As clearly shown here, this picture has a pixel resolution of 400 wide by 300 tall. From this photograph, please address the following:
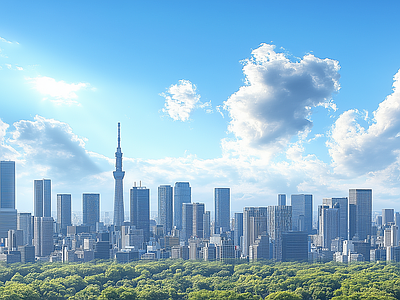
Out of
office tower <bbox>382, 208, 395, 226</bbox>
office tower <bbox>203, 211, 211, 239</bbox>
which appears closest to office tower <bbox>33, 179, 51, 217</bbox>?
office tower <bbox>203, 211, 211, 239</bbox>

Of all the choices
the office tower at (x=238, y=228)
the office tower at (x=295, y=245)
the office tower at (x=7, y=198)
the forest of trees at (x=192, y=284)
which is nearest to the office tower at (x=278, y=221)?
the office tower at (x=295, y=245)

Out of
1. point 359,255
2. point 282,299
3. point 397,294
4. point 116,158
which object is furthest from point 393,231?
point 116,158

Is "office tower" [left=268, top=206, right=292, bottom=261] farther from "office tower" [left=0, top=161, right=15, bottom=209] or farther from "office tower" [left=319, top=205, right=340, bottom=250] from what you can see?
"office tower" [left=0, top=161, right=15, bottom=209]

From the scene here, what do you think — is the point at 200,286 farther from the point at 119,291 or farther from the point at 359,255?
the point at 359,255

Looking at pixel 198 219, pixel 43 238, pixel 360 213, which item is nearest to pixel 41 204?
pixel 43 238

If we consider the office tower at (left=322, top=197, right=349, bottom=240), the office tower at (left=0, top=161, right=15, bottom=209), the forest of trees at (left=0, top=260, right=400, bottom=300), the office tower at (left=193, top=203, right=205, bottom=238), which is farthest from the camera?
the office tower at (left=193, top=203, right=205, bottom=238)

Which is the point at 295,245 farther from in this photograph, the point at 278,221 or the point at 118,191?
the point at 118,191

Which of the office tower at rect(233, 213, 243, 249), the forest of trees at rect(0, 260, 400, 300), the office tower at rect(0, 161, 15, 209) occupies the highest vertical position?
the office tower at rect(0, 161, 15, 209)
